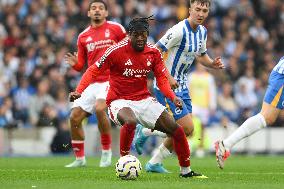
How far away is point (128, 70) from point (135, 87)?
0.26 metres

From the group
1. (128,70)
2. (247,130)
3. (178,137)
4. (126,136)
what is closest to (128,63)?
(128,70)

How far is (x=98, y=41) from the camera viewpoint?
14.8 meters

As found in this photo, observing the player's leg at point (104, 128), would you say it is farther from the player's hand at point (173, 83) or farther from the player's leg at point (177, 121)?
the player's hand at point (173, 83)

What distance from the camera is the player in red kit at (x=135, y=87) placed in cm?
1166

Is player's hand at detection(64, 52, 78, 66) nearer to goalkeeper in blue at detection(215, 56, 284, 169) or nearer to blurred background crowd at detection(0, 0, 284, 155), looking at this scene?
goalkeeper in blue at detection(215, 56, 284, 169)

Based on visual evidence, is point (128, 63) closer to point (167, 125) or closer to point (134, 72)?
point (134, 72)

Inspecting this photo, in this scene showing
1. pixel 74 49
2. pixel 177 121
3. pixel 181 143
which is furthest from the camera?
pixel 74 49

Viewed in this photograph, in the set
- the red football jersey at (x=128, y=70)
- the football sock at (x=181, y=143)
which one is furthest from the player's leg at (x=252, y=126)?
the red football jersey at (x=128, y=70)

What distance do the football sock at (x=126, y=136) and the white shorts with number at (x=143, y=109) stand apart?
0.27m

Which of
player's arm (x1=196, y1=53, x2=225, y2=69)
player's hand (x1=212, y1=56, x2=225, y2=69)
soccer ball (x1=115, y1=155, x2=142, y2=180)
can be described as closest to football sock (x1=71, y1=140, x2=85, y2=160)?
player's arm (x1=196, y1=53, x2=225, y2=69)

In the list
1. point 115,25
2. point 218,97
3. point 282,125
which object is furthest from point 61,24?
point 115,25

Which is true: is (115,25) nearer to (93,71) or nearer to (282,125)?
(93,71)

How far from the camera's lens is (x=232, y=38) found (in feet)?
84.3

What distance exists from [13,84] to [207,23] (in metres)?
6.45
